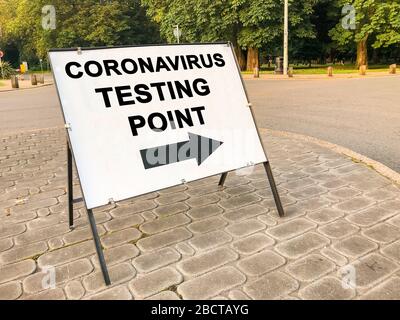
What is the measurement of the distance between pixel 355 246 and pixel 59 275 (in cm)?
223

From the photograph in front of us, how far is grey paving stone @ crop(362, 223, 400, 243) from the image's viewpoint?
2.95 metres

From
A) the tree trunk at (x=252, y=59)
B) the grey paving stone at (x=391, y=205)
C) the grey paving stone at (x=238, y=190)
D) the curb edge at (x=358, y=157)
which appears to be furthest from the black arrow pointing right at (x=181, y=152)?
the tree trunk at (x=252, y=59)

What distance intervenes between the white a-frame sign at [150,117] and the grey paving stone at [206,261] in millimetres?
564

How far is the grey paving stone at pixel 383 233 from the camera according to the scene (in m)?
2.95

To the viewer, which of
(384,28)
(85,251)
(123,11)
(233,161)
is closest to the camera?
(85,251)

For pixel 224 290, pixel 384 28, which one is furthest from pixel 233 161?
pixel 384 28

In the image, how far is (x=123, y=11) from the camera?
136 feet

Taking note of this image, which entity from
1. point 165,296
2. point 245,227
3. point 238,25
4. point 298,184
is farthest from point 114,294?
point 238,25

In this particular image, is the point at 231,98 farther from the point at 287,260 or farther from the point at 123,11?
the point at 123,11

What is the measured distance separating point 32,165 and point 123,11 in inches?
1588

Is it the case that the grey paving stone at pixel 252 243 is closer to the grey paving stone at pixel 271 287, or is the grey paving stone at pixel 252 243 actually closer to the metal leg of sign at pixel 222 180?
the grey paving stone at pixel 271 287

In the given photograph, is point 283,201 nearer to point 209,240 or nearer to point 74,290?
point 209,240

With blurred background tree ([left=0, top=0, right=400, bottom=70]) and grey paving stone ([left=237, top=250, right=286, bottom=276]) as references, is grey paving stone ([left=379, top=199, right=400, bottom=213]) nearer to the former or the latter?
grey paving stone ([left=237, top=250, right=286, bottom=276])

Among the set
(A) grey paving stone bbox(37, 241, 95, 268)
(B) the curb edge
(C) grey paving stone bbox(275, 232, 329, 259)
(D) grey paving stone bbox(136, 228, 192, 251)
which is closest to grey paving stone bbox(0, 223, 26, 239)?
(A) grey paving stone bbox(37, 241, 95, 268)
